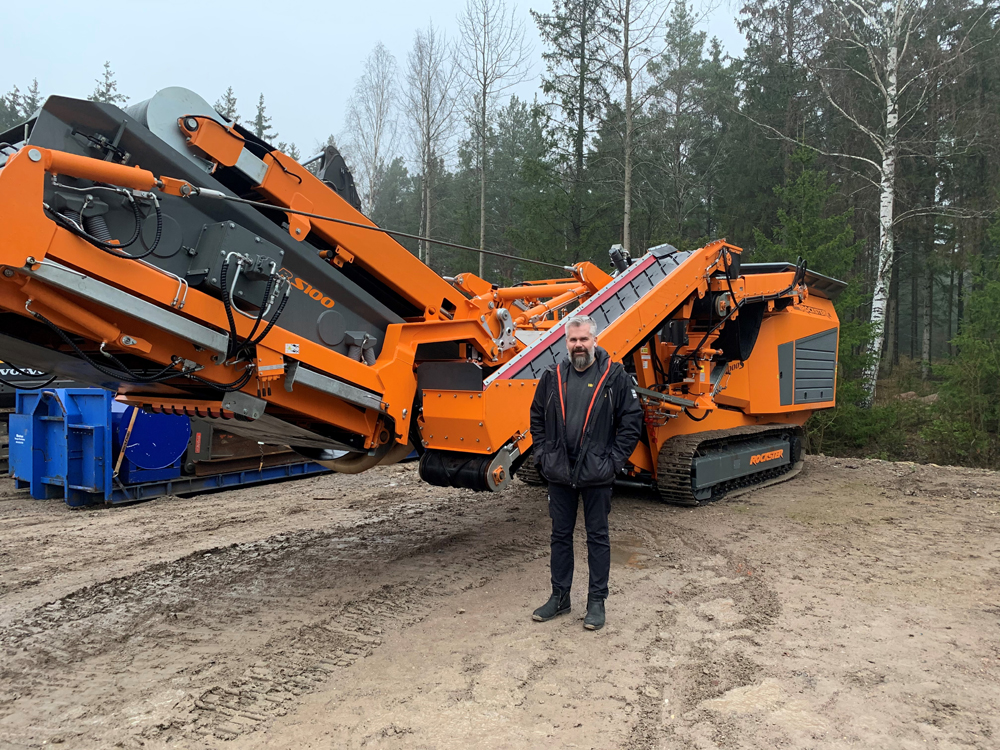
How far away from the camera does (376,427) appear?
14.2 ft

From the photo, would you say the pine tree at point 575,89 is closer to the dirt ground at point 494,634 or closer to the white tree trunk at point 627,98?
the white tree trunk at point 627,98

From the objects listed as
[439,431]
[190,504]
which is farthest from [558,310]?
[190,504]

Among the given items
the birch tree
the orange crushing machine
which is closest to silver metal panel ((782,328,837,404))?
the orange crushing machine

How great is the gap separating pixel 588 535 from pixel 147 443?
6012 mm

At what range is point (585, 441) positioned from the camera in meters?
3.75

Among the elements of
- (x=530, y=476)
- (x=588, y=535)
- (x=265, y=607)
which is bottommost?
(x=265, y=607)

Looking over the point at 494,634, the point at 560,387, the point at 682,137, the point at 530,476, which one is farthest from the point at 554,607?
the point at 682,137

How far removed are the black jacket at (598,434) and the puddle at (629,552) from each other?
151 centimetres

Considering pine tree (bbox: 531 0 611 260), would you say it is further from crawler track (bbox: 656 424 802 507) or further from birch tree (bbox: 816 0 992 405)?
crawler track (bbox: 656 424 802 507)

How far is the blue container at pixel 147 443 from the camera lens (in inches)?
307

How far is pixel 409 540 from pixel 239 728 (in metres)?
2.92

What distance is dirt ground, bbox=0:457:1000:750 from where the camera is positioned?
281cm

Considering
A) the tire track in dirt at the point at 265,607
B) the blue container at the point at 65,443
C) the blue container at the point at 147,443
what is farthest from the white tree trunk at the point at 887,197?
the blue container at the point at 65,443

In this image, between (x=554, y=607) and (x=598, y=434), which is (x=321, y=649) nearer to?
(x=554, y=607)
